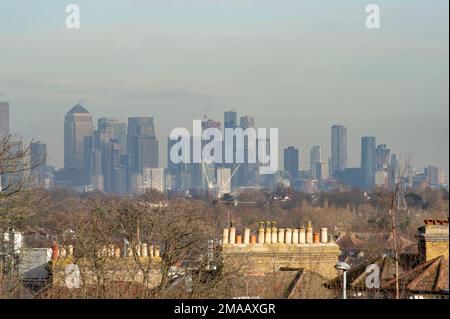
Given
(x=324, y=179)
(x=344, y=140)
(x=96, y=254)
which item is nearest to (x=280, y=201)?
(x=344, y=140)

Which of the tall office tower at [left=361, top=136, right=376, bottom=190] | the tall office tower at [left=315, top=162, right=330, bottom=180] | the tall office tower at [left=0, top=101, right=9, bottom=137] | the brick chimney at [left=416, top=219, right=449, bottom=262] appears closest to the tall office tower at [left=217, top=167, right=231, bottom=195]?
the tall office tower at [left=315, top=162, right=330, bottom=180]

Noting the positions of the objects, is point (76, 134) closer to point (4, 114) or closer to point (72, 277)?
point (4, 114)

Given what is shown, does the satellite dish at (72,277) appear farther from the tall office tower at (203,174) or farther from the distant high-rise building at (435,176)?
the tall office tower at (203,174)

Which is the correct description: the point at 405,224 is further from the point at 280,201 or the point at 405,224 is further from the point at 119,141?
the point at 119,141

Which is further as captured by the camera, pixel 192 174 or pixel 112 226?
pixel 192 174

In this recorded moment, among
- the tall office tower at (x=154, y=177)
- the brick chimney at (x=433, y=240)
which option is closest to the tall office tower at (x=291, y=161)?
the tall office tower at (x=154, y=177)

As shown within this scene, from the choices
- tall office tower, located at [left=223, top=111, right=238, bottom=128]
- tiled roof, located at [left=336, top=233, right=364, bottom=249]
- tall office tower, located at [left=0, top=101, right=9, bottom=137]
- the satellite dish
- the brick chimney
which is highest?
tall office tower, located at [left=0, top=101, right=9, bottom=137]

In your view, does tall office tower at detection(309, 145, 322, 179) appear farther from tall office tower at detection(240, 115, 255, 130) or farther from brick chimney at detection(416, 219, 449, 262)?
brick chimney at detection(416, 219, 449, 262)
